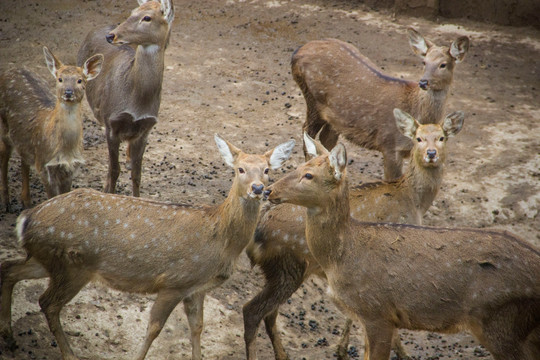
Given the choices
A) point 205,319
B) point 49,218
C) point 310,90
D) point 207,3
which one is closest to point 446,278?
point 205,319

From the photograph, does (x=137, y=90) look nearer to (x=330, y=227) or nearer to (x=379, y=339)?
(x=330, y=227)

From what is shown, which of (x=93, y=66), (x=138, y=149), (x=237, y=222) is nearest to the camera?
(x=237, y=222)

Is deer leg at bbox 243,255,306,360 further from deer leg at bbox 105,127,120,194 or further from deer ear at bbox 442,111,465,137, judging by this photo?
deer leg at bbox 105,127,120,194

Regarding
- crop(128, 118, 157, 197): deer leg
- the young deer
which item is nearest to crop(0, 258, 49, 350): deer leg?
the young deer

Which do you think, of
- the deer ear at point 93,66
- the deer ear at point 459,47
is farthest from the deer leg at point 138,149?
the deer ear at point 459,47

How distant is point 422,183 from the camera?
7434mm

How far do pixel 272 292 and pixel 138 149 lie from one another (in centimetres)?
285

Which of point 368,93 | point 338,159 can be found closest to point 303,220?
point 338,159

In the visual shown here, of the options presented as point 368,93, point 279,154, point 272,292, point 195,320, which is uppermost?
point 279,154

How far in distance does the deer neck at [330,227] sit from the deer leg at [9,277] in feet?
7.42

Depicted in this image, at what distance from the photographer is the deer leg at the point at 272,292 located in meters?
6.67

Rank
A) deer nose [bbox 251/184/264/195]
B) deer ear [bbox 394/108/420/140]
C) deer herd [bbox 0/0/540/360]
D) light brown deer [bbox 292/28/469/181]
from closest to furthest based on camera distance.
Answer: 1. deer herd [bbox 0/0/540/360]
2. deer nose [bbox 251/184/264/195]
3. deer ear [bbox 394/108/420/140]
4. light brown deer [bbox 292/28/469/181]

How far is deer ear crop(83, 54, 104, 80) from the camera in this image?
796 centimetres

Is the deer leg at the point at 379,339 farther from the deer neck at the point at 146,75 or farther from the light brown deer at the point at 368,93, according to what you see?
the deer neck at the point at 146,75
